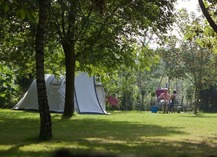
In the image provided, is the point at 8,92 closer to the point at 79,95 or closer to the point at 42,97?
the point at 79,95

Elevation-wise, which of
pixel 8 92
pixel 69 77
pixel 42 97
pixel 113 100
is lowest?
pixel 42 97

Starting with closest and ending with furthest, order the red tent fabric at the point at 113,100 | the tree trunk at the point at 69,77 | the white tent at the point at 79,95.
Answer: the tree trunk at the point at 69,77
the white tent at the point at 79,95
the red tent fabric at the point at 113,100

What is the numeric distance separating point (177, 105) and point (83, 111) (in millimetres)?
12847

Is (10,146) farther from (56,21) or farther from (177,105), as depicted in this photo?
(177,105)

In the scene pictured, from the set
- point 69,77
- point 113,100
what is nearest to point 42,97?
point 69,77

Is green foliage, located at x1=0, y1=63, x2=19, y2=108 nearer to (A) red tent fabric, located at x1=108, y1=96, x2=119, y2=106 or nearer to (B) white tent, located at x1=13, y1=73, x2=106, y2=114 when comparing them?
(B) white tent, located at x1=13, y1=73, x2=106, y2=114

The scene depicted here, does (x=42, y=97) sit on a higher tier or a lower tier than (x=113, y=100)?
lower

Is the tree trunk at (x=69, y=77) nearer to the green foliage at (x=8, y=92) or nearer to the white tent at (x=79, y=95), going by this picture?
the white tent at (x=79, y=95)

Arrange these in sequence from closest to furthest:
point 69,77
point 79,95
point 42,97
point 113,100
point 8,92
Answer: point 42,97, point 69,77, point 79,95, point 8,92, point 113,100

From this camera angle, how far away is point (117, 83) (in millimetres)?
36156

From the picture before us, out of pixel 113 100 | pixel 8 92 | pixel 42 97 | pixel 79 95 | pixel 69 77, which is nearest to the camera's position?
pixel 42 97

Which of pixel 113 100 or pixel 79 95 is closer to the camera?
pixel 79 95

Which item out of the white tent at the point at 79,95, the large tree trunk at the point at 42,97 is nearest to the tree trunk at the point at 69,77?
the white tent at the point at 79,95

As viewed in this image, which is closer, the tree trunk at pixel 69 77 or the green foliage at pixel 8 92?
the tree trunk at pixel 69 77
